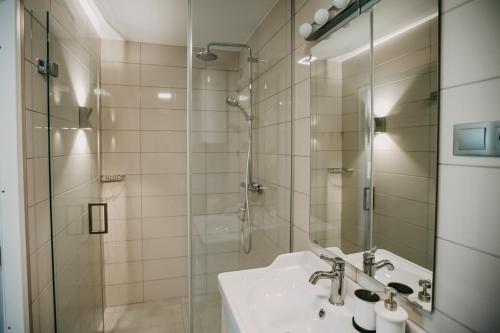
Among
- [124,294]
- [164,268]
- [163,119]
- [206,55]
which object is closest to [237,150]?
[206,55]

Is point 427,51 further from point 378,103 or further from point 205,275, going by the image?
point 205,275

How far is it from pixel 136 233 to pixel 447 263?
7.74 ft

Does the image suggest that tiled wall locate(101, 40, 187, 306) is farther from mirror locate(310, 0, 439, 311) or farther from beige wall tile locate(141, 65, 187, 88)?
mirror locate(310, 0, 439, 311)

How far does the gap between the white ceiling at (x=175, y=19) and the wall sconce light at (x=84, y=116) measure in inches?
28.7

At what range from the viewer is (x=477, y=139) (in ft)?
1.98

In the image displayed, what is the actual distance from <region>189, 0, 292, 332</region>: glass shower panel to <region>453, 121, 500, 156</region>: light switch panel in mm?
966

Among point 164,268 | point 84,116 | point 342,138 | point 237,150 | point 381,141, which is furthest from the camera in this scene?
point 164,268

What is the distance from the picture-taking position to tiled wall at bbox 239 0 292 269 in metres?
1.59

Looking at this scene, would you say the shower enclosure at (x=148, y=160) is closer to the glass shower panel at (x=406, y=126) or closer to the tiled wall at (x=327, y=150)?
the tiled wall at (x=327, y=150)

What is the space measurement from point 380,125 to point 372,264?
52 cm

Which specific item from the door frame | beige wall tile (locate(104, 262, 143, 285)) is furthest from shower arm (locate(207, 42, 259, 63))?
beige wall tile (locate(104, 262, 143, 285))

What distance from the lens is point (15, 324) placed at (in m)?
1.12

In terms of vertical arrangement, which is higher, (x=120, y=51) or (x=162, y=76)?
(x=120, y=51)

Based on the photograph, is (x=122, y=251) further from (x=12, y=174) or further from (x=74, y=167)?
(x=12, y=174)
